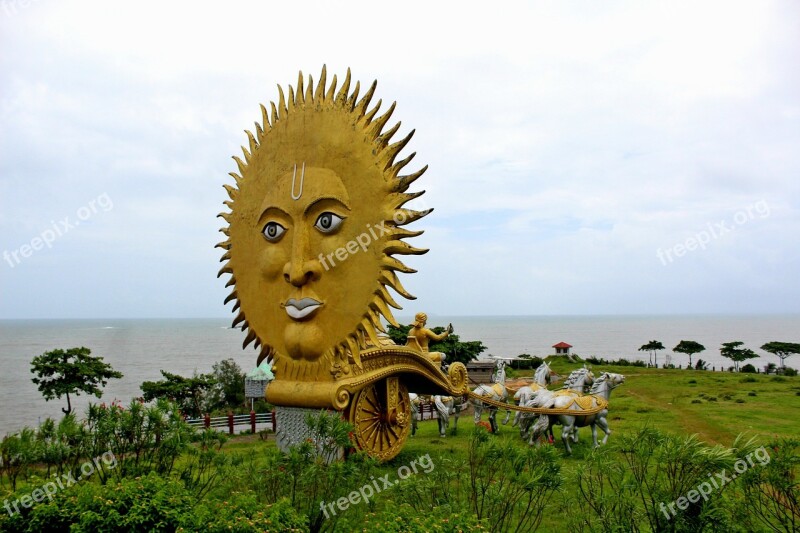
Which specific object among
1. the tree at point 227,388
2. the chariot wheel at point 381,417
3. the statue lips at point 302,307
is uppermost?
the statue lips at point 302,307

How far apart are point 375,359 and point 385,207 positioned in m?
2.74

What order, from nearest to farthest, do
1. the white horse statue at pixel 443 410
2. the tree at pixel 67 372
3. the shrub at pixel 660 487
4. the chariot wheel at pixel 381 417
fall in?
the shrub at pixel 660 487 → the chariot wheel at pixel 381 417 → the white horse statue at pixel 443 410 → the tree at pixel 67 372

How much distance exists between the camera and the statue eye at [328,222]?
941 centimetres

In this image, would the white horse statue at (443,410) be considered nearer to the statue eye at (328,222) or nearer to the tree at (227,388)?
the statue eye at (328,222)

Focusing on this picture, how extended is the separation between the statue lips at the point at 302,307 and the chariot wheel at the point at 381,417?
1.60m

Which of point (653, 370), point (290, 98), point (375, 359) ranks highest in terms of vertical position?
point (290, 98)

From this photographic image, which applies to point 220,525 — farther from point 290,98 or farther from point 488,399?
point 488,399

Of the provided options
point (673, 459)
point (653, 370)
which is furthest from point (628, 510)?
point (653, 370)

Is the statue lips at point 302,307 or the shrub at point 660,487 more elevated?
the statue lips at point 302,307

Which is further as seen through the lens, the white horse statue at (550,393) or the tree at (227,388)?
the tree at (227,388)

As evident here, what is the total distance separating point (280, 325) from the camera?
9.93 m

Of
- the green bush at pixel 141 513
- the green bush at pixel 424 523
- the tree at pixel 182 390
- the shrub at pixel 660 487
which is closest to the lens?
the green bush at pixel 424 523

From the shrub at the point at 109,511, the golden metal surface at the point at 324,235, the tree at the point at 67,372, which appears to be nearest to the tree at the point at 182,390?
the tree at the point at 67,372

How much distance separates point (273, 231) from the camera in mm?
9992
